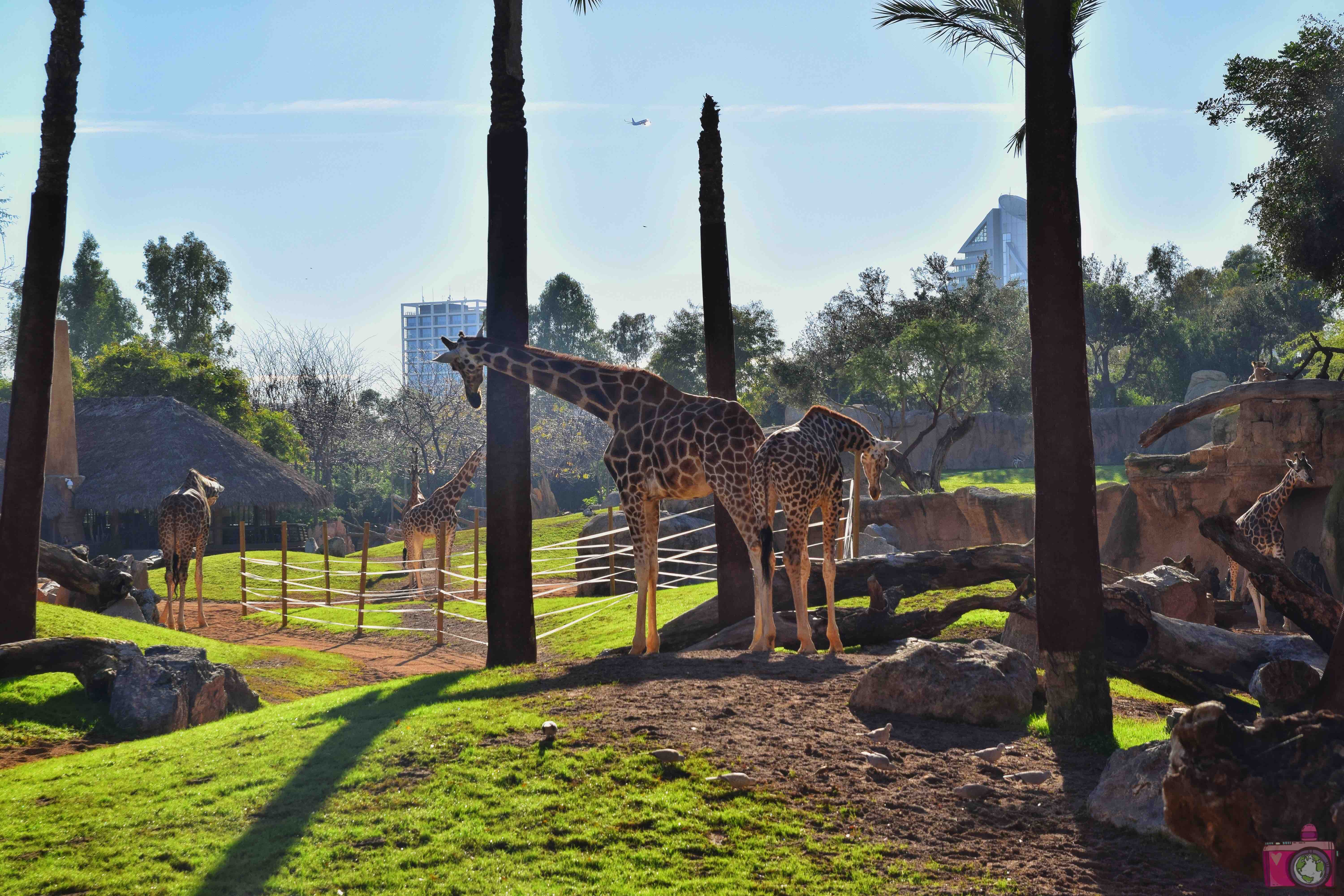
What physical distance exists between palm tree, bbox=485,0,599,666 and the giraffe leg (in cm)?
279

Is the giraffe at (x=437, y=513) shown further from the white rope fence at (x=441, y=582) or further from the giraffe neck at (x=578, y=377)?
the giraffe neck at (x=578, y=377)

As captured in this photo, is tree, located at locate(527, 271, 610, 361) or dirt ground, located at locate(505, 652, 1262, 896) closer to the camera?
dirt ground, located at locate(505, 652, 1262, 896)

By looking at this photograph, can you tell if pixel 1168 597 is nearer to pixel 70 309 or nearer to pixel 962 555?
pixel 962 555

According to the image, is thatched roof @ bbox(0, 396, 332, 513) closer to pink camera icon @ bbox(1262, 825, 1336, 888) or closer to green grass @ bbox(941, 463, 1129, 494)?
green grass @ bbox(941, 463, 1129, 494)

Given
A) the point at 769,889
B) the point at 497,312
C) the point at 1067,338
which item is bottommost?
the point at 769,889

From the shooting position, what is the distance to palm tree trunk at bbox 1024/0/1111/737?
635cm

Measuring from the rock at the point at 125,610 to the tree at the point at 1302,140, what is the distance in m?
18.9

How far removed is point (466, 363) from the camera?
1015 cm

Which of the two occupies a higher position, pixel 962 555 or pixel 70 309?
pixel 70 309

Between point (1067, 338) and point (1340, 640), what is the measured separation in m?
2.28

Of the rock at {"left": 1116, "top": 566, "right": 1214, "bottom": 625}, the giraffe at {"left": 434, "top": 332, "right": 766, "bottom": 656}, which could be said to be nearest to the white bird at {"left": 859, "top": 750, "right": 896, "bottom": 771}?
the giraffe at {"left": 434, "top": 332, "right": 766, "bottom": 656}

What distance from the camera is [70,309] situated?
66000 millimetres

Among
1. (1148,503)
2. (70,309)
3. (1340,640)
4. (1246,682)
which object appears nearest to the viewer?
(1340,640)

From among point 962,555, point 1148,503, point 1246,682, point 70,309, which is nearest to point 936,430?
point 1148,503
